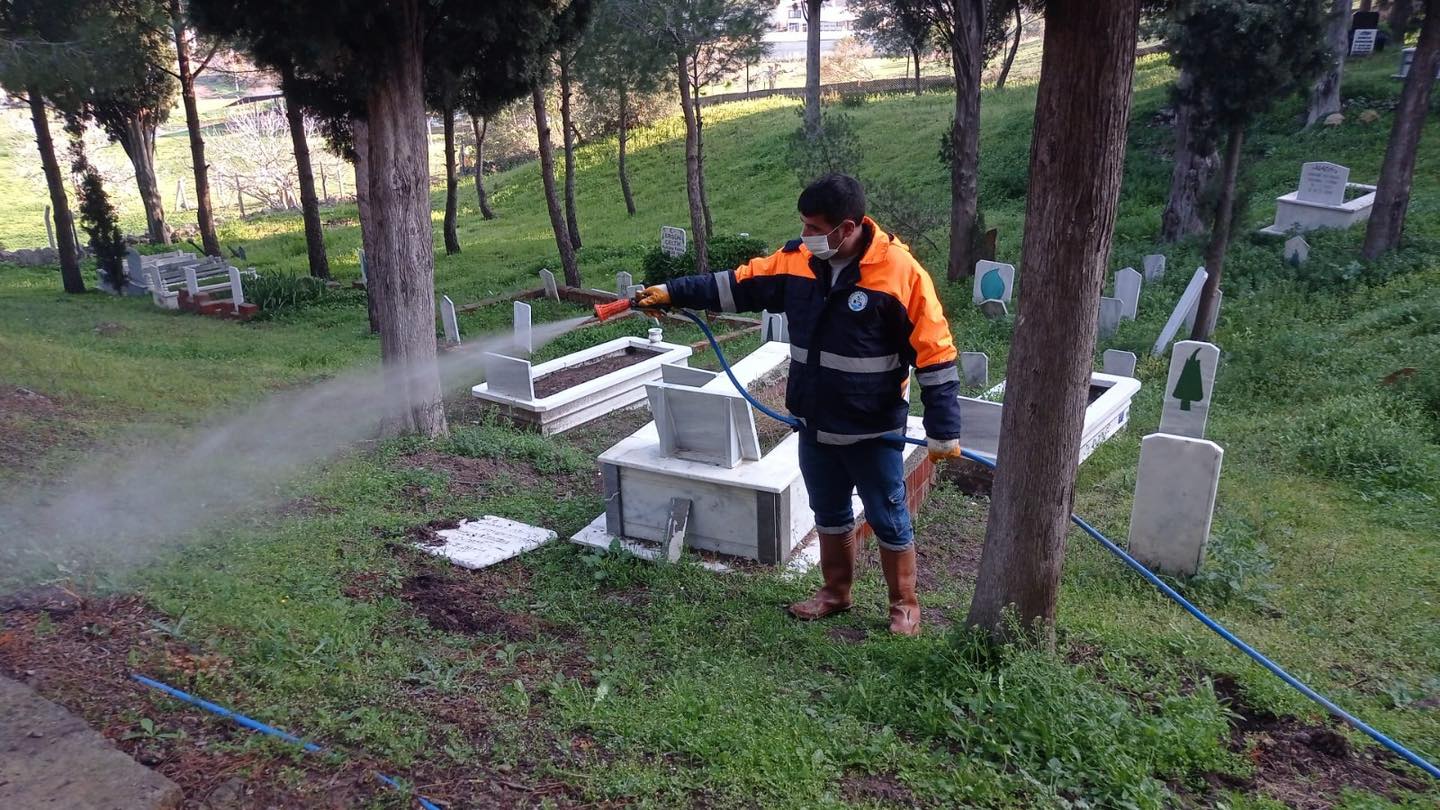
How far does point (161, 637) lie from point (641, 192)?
2488 centimetres

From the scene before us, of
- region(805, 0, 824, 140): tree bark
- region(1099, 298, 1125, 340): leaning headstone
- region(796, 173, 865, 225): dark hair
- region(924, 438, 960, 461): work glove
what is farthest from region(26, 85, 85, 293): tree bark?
region(924, 438, 960, 461): work glove

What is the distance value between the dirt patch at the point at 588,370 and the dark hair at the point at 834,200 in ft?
19.6

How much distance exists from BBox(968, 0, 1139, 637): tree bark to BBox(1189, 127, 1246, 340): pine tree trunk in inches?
310

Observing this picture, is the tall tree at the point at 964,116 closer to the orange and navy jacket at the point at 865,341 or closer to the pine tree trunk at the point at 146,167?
the orange and navy jacket at the point at 865,341

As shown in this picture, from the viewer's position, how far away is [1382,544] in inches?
217

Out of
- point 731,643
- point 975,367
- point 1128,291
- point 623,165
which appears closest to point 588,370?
point 975,367

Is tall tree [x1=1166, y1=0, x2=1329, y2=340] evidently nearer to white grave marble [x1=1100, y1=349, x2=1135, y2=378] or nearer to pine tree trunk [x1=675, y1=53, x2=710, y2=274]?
white grave marble [x1=1100, y1=349, x2=1135, y2=378]

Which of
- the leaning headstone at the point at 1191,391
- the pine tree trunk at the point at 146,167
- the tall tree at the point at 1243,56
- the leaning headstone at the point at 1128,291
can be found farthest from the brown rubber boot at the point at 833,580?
the pine tree trunk at the point at 146,167

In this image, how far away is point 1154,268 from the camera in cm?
1330

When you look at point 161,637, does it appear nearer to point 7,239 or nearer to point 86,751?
point 86,751

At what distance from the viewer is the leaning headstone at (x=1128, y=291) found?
11.9m

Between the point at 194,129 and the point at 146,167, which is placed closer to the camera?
the point at 194,129

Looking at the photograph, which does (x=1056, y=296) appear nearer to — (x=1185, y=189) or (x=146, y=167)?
(x=1185, y=189)

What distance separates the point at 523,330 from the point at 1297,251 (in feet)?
34.7
